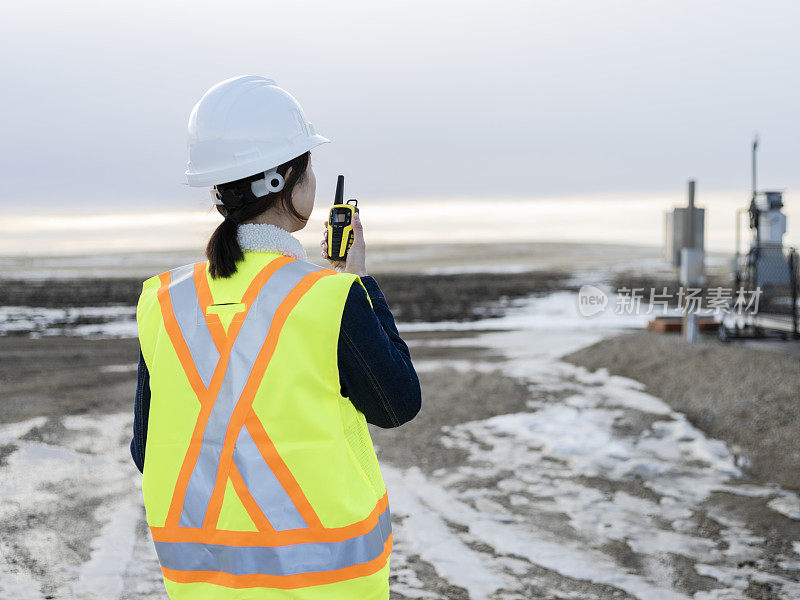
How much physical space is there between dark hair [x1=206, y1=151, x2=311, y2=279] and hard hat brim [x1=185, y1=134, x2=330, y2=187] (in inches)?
→ 0.8

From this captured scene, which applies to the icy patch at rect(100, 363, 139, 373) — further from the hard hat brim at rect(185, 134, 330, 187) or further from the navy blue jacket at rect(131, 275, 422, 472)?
the navy blue jacket at rect(131, 275, 422, 472)

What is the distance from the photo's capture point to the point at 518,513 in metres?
5.81

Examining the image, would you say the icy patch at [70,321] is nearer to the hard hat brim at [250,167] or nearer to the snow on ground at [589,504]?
the snow on ground at [589,504]

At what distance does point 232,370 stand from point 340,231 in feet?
1.81

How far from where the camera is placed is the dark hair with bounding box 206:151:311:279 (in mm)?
1804

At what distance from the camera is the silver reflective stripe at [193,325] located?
1.76 meters

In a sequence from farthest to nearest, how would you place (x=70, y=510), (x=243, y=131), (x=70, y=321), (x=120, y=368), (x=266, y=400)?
(x=70, y=321)
(x=120, y=368)
(x=70, y=510)
(x=243, y=131)
(x=266, y=400)

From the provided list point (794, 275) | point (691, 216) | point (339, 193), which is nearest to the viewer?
point (339, 193)

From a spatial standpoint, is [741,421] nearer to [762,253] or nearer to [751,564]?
[751,564]

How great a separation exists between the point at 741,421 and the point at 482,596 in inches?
189

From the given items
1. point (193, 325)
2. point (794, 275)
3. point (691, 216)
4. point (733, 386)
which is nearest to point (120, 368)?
point (733, 386)

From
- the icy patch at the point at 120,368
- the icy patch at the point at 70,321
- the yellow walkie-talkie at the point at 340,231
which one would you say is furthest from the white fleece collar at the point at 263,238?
the icy patch at the point at 70,321

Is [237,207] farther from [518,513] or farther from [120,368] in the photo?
[120,368]

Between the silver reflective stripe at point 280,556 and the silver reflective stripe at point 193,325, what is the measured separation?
1.31 ft
